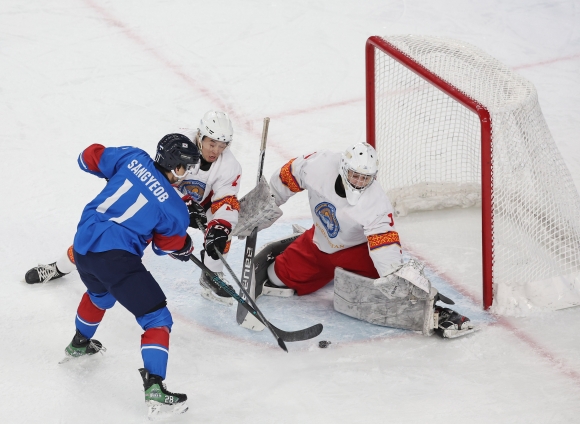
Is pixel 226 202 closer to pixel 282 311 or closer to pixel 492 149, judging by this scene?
pixel 282 311

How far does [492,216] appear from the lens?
138 inches

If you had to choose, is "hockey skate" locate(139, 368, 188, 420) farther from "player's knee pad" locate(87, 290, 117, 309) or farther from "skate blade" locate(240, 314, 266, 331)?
"skate blade" locate(240, 314, 266, 331)

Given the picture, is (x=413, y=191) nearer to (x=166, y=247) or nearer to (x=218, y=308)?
(x=218, y=308)

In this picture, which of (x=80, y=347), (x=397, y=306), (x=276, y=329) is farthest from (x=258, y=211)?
(x=80, y=347)

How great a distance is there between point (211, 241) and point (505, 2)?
4357mm

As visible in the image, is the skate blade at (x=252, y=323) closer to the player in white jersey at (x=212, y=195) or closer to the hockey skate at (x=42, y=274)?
the player in white jersey at (x=212, y=195)

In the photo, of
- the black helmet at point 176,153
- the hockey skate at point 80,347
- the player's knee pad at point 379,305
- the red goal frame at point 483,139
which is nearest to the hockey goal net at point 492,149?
the red goal frame at point 483,139

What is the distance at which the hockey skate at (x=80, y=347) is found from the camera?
3227mm

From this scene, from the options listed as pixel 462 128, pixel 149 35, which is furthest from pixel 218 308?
pixel 149 35

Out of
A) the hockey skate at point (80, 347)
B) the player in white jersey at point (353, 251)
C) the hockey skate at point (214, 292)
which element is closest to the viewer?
the hockey skate at point (80, 347)

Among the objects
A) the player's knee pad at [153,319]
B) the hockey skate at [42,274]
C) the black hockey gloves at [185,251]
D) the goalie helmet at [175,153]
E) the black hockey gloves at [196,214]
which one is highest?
the goalie helmet at [175,153]

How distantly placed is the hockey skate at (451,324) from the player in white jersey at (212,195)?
0.88 m

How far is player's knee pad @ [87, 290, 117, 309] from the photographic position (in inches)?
123

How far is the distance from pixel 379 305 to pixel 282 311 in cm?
43
